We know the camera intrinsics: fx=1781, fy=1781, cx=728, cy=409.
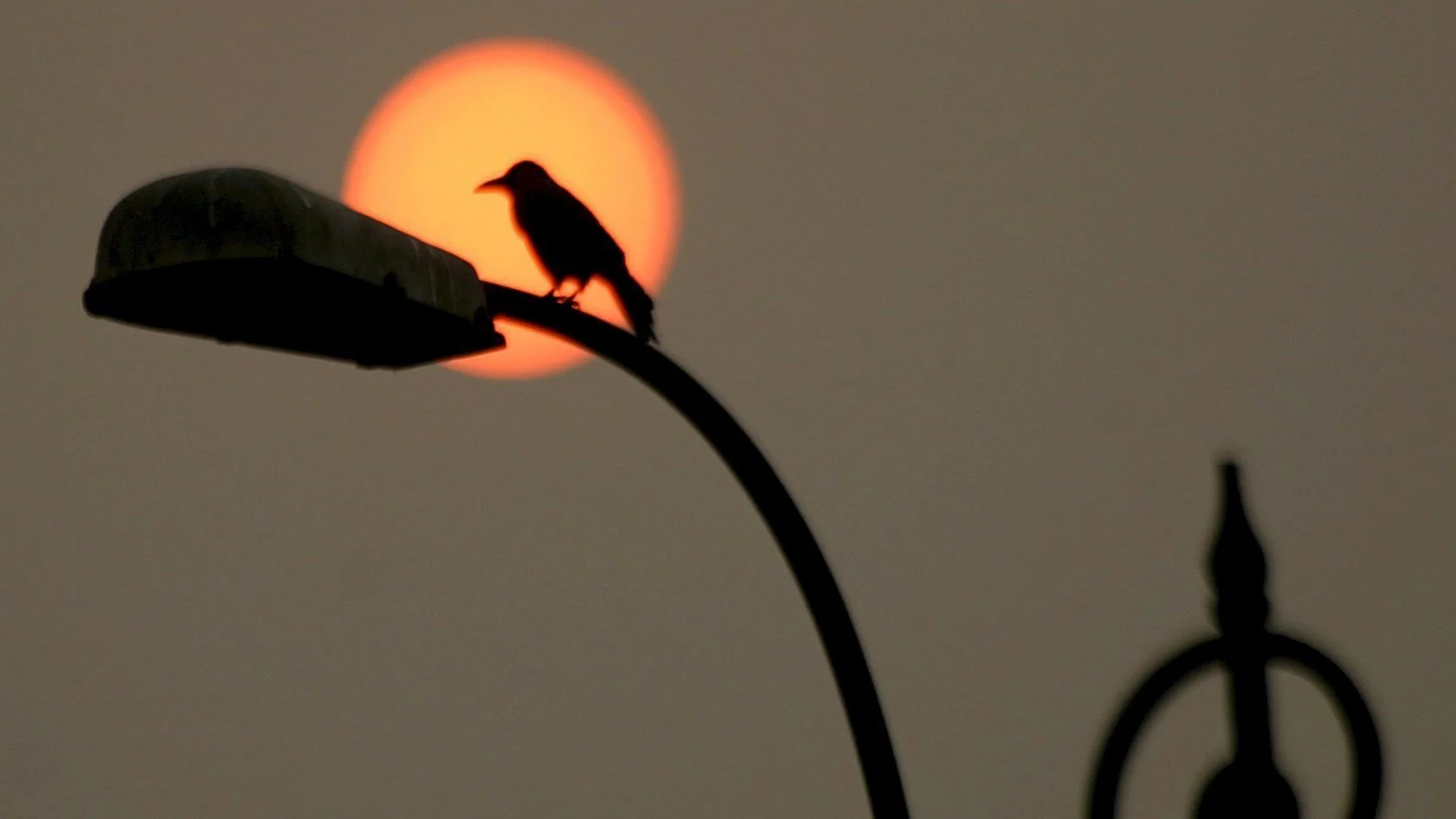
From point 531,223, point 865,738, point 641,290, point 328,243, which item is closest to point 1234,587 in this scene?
point 865,738

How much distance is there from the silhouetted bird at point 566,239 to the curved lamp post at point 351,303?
2729 millimetres

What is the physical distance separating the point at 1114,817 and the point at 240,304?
184 centimetres

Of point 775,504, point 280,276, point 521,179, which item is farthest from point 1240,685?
point 521,179

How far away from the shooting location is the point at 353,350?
360 centimetres

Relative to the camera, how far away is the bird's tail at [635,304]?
642 cm

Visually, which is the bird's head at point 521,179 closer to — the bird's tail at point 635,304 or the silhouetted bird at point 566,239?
the silhouetted bird at point 566,239

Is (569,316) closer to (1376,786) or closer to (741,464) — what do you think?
(741,464)

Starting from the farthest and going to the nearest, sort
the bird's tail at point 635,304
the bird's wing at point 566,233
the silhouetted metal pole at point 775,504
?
the bird's wing at point 566,233
the bird's tail at point 635,304
the silhouetted metal pole at point 775,504

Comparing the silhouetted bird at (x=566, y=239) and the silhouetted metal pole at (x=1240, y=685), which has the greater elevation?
the silhouetted bird at (x=566, y=239)

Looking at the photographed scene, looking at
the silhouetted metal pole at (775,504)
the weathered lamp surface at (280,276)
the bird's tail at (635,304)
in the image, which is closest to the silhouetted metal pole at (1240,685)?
the silhouetted metal pole at (775,504)

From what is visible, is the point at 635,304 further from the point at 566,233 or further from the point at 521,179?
the point at 521,179

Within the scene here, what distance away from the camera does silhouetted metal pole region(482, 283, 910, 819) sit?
336cm

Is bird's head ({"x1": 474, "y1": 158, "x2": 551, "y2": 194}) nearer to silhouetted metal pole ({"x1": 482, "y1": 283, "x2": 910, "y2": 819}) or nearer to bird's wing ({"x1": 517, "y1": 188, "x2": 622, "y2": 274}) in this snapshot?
bird's wing ({"x1": 517, "y1": 188, "x2": 622, "y2": 274})

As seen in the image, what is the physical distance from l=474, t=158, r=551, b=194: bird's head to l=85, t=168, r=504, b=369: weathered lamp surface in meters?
4.07
